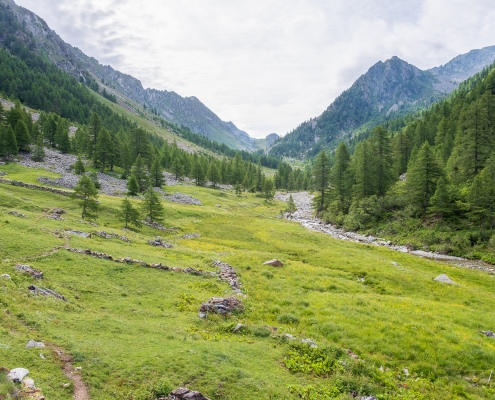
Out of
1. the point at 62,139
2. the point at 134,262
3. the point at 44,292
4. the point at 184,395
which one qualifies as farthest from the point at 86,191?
the point at 62,139

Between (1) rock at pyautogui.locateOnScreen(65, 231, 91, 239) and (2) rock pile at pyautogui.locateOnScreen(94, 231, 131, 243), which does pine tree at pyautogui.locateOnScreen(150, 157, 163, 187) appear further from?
(1) rock at pyautogui.locateOnScreen(65, 231, 91, 239)

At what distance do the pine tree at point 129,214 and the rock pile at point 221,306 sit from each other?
27.4 metres

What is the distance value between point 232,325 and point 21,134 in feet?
321

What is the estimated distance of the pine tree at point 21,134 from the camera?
83.9 m

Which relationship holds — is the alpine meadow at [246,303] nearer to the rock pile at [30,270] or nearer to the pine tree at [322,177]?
the rock pile at [30,270]

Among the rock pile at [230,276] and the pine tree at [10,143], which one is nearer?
the rock pile at [230,276]

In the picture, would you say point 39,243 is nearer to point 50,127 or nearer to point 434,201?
point 434,201

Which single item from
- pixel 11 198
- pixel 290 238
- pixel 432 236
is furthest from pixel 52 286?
pixel 432 236

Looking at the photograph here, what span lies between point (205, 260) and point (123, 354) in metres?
19.3

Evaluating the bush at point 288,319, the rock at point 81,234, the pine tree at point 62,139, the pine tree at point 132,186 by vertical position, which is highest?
the pine tree at point 62,139

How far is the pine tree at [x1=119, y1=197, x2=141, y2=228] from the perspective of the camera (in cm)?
4238

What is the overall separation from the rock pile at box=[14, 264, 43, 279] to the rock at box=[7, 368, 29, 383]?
10.2 meters

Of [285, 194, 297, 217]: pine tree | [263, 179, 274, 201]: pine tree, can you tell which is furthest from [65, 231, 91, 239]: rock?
[263, 179, 274, 201]: pine tree

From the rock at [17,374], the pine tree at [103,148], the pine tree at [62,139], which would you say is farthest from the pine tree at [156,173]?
the rock at [17,374]
